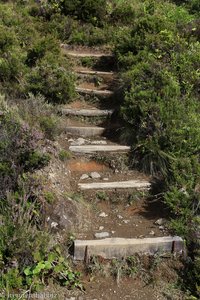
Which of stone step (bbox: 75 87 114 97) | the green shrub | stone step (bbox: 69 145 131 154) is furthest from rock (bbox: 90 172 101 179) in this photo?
stone step (bbox: 75 87 114 97)

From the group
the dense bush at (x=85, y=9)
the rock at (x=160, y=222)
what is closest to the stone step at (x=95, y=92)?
the rock at (x=160, y=222)

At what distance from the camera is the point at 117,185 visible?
577 centimetres

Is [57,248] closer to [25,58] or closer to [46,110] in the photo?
[46,110]

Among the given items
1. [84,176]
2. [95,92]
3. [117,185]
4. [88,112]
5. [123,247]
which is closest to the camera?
[123,247]

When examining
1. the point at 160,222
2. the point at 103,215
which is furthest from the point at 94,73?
the point at 160,222

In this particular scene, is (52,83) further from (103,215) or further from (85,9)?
(85,9)

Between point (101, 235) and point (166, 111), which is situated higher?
point (166, 111)

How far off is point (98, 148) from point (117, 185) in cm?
93

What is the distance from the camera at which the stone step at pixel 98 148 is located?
643 cm

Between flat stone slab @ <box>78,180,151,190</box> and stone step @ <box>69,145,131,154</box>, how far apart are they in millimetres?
765

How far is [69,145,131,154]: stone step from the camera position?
253 inches

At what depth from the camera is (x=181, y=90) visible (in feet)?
24.0

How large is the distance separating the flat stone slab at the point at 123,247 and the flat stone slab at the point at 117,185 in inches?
39.1

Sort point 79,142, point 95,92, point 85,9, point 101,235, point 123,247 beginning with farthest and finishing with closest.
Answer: point 85,9 → point 95,92 → point 79,142 → point 101,235 → point 123,247
